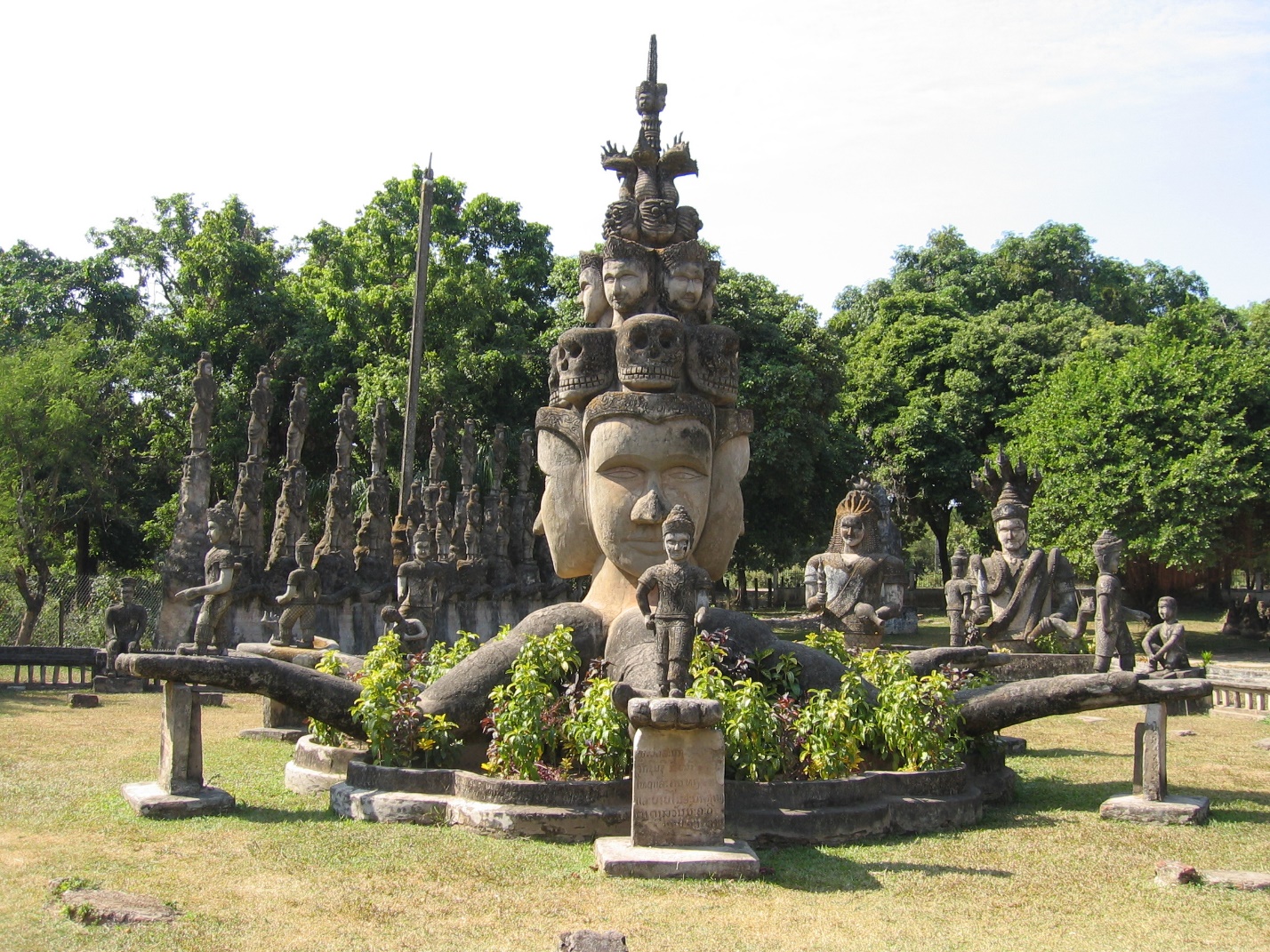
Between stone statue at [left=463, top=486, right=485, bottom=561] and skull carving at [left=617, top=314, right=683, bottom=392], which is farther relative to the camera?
stone statue at [left=463, top=486, right=485, bottom=561]

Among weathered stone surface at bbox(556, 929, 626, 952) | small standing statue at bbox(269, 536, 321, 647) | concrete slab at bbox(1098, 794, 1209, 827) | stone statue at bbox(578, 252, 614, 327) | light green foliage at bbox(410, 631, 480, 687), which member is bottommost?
weathered stone surface at bbox(556, 929, 626, 952)

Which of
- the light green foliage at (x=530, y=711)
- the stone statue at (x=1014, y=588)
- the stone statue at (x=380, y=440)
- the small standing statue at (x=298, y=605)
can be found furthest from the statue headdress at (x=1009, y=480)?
the stone statue at (x=380, y=440)

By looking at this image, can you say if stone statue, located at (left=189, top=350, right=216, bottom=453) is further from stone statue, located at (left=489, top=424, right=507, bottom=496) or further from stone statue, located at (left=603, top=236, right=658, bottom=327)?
stone statue, located at (left=603, top=236, right=658, bottom=327)

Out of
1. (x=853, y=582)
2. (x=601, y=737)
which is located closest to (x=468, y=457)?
(x=853, y=582)

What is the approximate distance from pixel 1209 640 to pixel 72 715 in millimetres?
24982

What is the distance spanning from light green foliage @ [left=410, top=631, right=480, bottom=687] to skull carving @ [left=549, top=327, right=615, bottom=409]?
2.20 m

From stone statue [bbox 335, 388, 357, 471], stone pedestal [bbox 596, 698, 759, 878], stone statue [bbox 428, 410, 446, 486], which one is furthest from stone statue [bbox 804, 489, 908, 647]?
stone statue [bbox 428, 410, 446, 486]

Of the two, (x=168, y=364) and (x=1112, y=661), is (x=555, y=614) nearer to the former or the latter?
(x=1112, y=661)

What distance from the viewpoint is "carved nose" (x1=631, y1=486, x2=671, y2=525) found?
8.96 meters

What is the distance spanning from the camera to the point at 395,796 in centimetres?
773

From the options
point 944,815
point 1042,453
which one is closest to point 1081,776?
point 944,815

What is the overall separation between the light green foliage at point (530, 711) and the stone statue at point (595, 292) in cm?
309

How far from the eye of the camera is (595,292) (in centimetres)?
993

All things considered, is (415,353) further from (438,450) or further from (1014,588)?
(1014,588)
